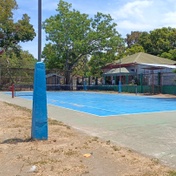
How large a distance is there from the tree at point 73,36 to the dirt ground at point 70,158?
3299 cm

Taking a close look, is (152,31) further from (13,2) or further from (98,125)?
(98,125)

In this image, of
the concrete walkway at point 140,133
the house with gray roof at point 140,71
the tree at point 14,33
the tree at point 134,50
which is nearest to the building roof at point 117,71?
the house with gray roof at point 140,71

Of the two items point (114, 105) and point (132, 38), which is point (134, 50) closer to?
point (132, 38)

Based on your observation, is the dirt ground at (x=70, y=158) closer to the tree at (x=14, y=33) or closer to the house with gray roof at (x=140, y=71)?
the house with gray roof at (x=140, y=71)

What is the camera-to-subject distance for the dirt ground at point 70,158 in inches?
179

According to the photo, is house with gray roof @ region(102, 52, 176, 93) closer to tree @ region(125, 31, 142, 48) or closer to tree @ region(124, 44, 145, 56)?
tree @ region(124, 44, 145, 56)

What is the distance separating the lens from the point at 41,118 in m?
6.59

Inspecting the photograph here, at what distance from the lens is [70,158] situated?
528 centimetres

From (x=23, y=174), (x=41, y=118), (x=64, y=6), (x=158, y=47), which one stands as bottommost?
(x=23, y=174)

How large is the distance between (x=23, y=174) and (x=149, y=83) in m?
30.0

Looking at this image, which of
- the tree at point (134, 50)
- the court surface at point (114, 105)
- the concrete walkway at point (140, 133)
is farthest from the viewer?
the tree at point (134, 50)

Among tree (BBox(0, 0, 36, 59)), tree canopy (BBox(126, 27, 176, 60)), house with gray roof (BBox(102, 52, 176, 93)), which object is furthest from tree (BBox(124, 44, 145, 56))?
tree (BBox(0, 0, 36, 59))

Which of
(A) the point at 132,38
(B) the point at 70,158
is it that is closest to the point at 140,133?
(B) the point at 70,158

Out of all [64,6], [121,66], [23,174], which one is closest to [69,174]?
[23,174]
